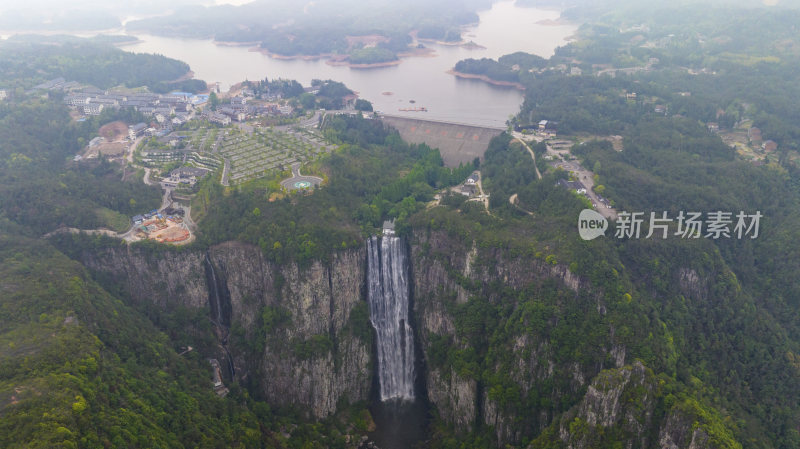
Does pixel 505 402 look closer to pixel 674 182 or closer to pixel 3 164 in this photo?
pixel 674 182

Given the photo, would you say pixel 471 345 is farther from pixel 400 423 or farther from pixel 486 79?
pixel 486 79

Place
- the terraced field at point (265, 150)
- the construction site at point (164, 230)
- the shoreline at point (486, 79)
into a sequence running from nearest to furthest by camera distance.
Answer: the construction site at point (164, 230) < the terraced field at point (265, 150) < the shoreline at point (486, 79)

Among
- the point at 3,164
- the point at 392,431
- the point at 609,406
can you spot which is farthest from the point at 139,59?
the point at 609,406

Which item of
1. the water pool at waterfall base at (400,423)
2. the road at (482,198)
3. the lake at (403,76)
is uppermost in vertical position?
the lake at (403,76)

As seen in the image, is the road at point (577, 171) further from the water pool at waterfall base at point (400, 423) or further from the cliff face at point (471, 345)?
the water pool at waterfall base at point (400, 423)


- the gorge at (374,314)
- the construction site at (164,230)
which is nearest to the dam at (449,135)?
the gorge at (374,314)

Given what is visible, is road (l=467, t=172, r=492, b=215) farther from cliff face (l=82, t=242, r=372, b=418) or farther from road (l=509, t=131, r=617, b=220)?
cliff face (l=82, t=242, r=372, b=418)

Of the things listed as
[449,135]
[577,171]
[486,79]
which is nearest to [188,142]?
[449,135]

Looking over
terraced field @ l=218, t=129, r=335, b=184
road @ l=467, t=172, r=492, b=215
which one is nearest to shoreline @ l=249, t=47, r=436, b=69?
terraced field @ l=218, t=129, r=335, b=184
